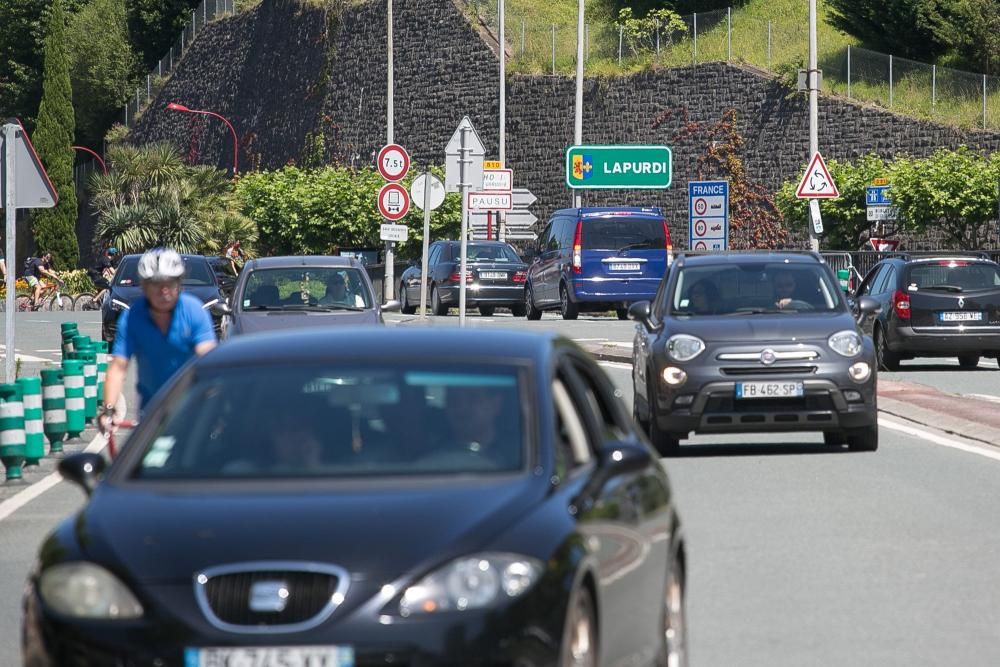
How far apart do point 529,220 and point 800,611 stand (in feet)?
158

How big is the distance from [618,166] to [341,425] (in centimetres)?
4437

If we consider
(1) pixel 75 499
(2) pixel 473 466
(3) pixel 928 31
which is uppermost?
(3) pixel 928 31

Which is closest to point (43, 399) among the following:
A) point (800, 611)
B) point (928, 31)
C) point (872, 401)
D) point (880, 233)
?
point (872, 401)

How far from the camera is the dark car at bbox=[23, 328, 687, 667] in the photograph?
5285mm

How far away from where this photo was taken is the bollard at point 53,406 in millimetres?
16844

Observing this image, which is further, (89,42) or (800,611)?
(89,42)

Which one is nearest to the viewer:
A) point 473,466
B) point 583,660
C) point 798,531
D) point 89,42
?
point 583,660

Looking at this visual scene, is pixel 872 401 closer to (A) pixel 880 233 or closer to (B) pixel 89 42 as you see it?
(A) pixel 880 233

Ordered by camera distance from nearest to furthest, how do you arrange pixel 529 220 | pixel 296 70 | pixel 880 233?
pixel 880 233
pixel 529 220
pixel 296 70

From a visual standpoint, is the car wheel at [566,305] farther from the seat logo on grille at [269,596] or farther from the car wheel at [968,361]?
the seat logo on grille at [269,596]

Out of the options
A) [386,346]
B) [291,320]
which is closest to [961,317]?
[291,320]

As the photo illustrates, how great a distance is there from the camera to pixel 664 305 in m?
17.0

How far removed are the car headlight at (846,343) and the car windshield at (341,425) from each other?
9.91m

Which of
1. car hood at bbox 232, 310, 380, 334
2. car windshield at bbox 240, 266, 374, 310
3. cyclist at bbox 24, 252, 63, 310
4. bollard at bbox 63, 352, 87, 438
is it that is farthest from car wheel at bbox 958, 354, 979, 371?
cyclist at bbox 24, 252, 63, 310
